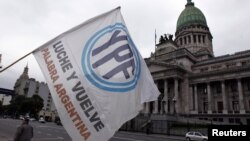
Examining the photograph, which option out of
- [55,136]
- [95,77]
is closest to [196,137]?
[55,136]

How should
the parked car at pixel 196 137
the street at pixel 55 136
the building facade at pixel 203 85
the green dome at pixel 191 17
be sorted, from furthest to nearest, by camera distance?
the green dome at pixel 191 17 → the building facade at pixel 203 85 → the parked car at pixel 196 137 → the street at pixel 55 136

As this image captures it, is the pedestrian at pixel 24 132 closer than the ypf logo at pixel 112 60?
No

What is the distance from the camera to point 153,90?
4.74m

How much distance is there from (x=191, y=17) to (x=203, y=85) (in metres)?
34.5

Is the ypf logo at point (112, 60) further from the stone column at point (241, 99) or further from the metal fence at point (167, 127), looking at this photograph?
the stone column at point (241, 99)

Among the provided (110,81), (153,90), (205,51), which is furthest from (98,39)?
(205,51)

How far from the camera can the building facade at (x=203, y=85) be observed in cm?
4700

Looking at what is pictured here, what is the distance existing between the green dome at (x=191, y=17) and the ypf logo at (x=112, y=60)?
78683 millimetres

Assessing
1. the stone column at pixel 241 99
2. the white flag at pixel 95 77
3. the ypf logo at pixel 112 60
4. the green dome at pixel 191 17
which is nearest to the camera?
the white flag at pixel 95 77

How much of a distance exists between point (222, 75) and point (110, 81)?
5132 cm

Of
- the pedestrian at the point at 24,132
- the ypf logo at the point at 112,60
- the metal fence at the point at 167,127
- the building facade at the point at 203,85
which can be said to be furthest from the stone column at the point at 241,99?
the ypf logo at the point at 112,60

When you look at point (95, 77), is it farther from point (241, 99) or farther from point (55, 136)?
point (241, 99)

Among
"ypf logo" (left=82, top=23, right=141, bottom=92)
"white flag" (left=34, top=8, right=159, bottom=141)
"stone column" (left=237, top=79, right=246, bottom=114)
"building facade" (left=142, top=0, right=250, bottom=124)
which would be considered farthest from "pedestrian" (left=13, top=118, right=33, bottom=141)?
"stone column" (left=237, top=79, right=246, bottom=114)

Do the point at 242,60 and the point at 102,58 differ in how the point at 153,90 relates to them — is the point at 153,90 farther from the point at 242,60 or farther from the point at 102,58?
the point at 242,60
